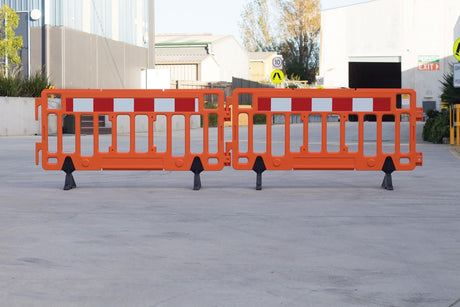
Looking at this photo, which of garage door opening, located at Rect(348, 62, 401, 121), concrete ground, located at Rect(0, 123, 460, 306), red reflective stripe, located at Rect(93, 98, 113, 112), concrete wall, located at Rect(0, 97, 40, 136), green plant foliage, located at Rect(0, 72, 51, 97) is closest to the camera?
concrete ground, located at Rect(0, 123, 460, 306)

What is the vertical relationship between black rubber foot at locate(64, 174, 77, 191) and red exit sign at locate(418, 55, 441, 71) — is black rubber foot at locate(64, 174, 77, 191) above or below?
below

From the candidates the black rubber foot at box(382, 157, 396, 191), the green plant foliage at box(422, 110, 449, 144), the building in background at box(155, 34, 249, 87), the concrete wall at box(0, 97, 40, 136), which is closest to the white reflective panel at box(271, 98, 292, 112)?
the black rubber foot at box(382, 157, 396, 191)

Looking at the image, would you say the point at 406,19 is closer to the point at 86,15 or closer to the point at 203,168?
the point at 86,15

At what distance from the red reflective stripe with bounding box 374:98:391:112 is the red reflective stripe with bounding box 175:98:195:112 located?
214cm

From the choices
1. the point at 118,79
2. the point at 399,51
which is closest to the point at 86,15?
the point at 118,79

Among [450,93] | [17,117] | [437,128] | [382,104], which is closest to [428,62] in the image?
[17,117]

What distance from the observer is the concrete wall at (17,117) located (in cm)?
2658

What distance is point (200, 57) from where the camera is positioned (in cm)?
6500

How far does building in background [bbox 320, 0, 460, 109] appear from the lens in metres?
54.7

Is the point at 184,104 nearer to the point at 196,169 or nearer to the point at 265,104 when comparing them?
the point at 196,169

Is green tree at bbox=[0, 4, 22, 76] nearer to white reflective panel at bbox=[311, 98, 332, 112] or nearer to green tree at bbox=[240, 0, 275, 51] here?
white reflective panel at bbox=[311, 98, 332, 112]

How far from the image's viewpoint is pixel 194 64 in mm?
63906

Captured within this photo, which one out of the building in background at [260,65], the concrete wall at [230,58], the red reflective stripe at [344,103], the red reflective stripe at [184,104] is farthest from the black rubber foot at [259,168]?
the building in background at [260,65]

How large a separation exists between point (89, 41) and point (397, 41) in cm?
2453
